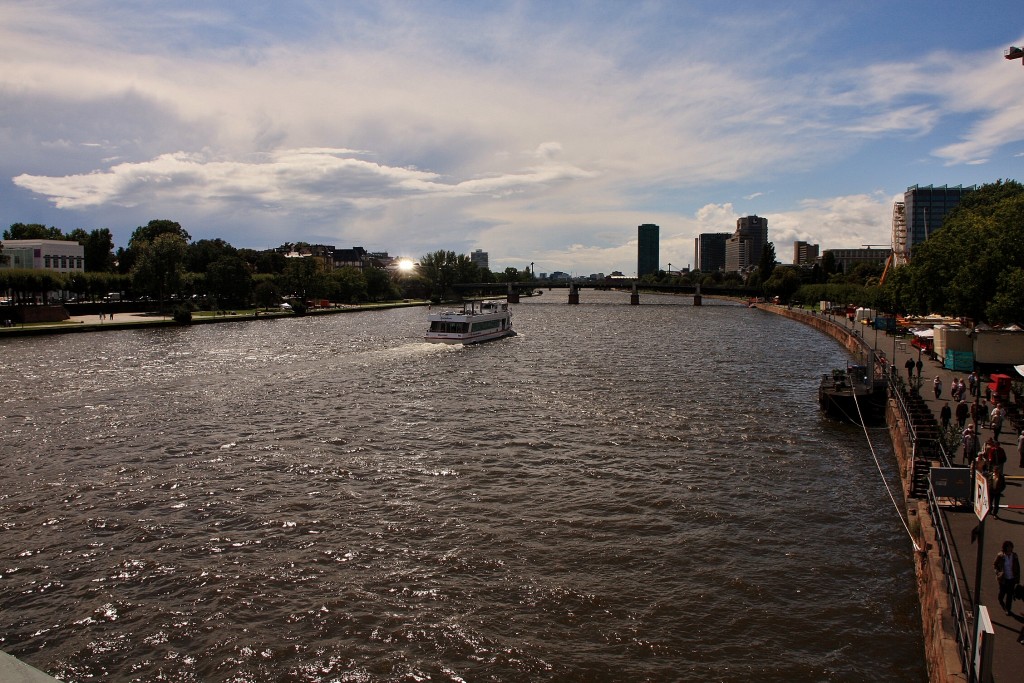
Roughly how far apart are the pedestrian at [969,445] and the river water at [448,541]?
310cm

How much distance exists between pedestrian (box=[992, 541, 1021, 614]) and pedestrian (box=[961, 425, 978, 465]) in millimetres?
9704

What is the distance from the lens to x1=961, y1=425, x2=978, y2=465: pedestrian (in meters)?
22.2

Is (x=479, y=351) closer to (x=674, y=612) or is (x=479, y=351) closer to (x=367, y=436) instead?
(x=367, y=436)

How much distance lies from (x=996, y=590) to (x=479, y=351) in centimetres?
6145

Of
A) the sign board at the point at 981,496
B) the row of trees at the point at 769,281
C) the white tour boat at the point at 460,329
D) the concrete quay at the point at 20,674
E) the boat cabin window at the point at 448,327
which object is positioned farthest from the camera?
the boat cabin window at the point at 448,327

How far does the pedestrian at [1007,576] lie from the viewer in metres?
13.1

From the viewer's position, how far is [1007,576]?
13156 mm

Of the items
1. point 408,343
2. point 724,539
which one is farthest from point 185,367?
point 724,539

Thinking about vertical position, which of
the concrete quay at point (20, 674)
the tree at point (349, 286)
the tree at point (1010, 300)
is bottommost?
the concrete quay at point (20, 674)

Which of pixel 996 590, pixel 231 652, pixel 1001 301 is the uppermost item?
pixel 1001 301

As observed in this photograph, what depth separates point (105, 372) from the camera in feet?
178

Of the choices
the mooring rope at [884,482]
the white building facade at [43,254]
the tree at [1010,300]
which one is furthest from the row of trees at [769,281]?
the mooring rope at [884,482]

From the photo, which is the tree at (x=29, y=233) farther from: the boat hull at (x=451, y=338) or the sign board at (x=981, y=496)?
the sign board at (x=981, y=496)

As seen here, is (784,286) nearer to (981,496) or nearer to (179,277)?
(179,277)
